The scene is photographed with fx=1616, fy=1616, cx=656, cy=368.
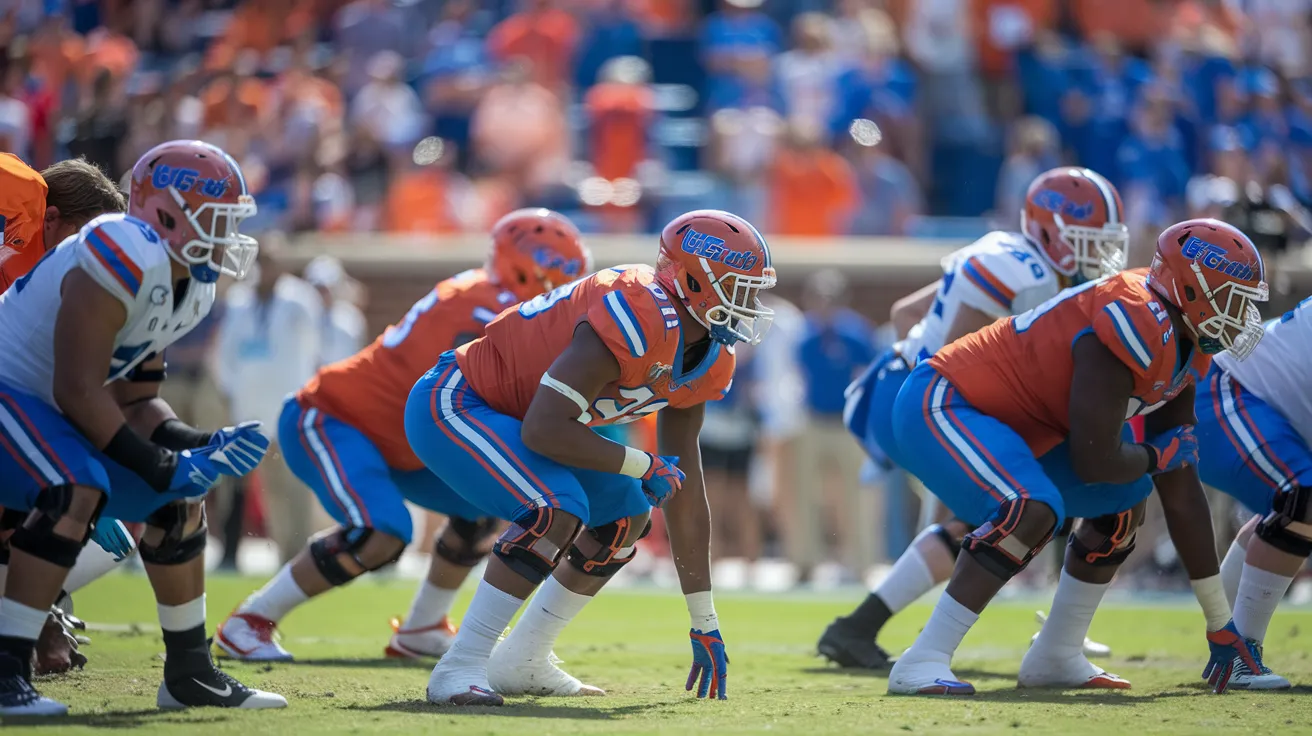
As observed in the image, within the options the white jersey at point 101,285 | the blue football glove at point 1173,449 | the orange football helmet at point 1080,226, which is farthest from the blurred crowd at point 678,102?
the white jersey at point 101,285

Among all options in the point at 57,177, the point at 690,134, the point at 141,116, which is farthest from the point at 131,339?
the point at 690,134

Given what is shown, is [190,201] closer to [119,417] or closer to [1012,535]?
[119,417]

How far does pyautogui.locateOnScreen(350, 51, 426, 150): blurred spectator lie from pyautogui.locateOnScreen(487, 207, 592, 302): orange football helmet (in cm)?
786

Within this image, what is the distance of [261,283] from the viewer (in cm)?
1146

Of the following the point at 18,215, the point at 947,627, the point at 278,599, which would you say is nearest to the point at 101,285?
the point at 18,215

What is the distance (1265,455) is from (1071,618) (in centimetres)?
106

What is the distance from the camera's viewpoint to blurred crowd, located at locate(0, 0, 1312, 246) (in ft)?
45.9

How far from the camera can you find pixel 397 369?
23.2ft

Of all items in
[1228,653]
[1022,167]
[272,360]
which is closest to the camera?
[1228,653]

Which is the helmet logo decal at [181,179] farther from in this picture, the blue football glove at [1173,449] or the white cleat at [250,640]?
the blue football glove at [1173,449]

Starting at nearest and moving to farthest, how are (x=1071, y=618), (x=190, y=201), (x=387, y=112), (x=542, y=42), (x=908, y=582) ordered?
(x=190, y=201) → (x=1071, y=618) → (x=908, y=582) → (x=387, y=112) → (x=542, y=42)

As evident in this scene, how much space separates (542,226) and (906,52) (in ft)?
30.1

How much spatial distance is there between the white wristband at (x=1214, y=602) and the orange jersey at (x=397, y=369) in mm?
3139

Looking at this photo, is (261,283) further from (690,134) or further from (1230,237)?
(1230,237)
